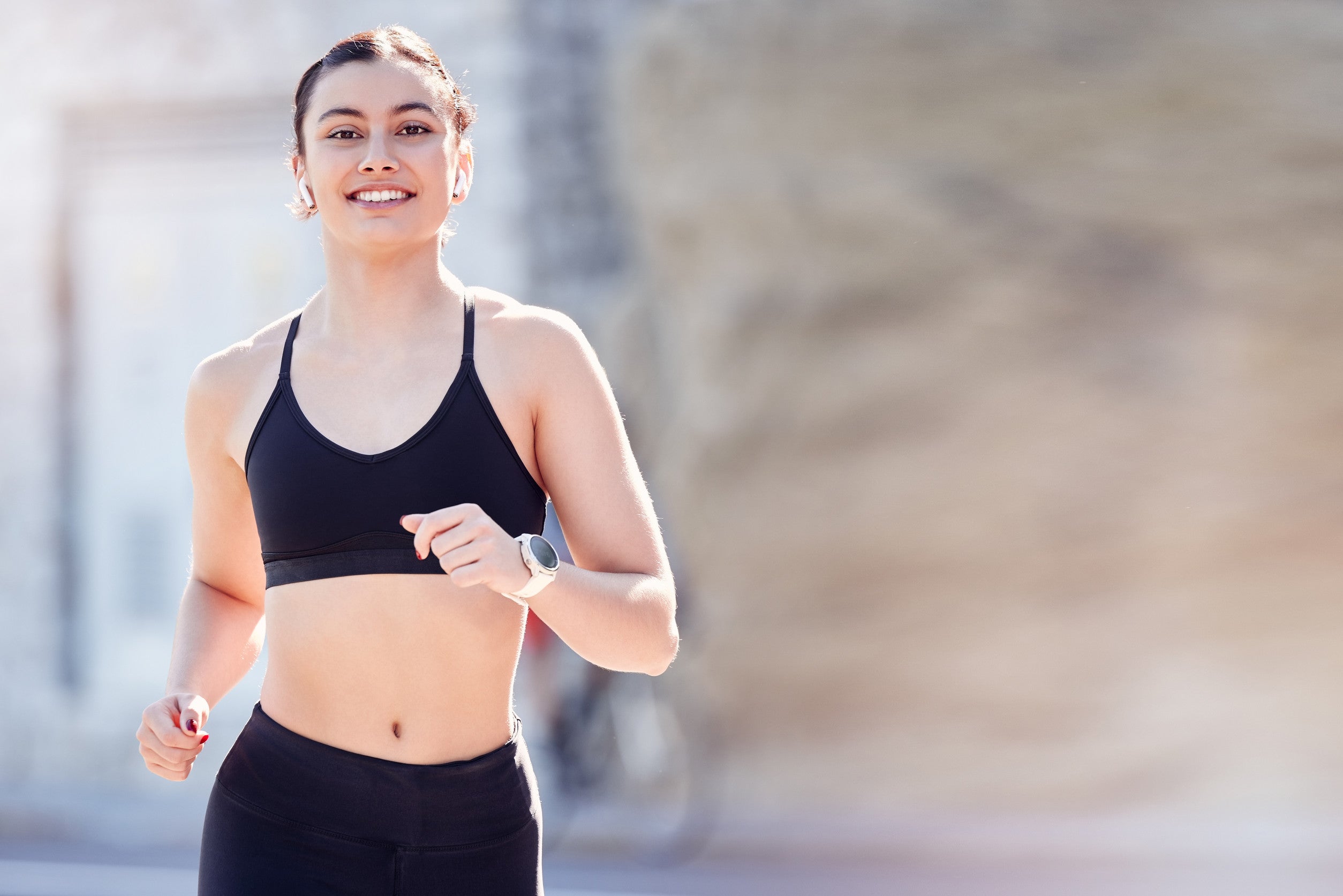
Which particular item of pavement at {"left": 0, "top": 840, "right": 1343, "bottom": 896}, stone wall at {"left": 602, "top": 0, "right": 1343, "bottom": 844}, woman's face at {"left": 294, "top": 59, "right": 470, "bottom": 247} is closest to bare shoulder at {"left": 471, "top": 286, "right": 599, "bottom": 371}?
woman's face at {"left": 294, "top": 59, "right": 470, "bottom": 247}

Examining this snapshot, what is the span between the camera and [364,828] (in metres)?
1.82

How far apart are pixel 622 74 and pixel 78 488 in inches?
148

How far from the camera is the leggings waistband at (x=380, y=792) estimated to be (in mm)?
1820

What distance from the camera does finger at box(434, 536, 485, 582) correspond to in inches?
62.2

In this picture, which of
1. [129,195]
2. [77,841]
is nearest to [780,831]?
[77,841]

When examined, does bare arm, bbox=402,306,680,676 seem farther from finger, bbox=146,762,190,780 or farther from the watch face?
finger, bbox=146,762,190,780

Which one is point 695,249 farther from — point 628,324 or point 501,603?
point 501,603

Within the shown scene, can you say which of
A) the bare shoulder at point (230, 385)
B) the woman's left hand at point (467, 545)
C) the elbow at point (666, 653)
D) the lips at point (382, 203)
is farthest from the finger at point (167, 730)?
the lips at point (382, 203)

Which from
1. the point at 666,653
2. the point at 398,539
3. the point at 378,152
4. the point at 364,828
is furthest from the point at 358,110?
the point at 364,828

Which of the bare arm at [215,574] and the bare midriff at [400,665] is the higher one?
the bare arm at [215,574]

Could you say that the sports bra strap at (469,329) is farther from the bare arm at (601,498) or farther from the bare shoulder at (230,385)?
the bare shoulder at (230,385)

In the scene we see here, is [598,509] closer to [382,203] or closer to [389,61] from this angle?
[382,203]

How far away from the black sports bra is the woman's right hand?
226 millimetres

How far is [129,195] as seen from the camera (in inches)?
321
